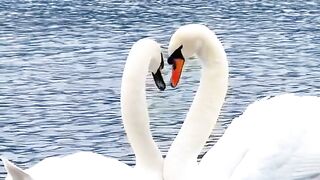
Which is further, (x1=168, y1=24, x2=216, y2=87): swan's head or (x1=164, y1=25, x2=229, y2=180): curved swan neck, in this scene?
(x1=164, y1=25, x2=229, y2=180): curved swan neck

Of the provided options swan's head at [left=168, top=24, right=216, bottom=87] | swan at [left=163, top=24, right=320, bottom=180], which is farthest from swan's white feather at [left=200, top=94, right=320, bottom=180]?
swan's head at [left=168, top=24, right=216, bottom=87]

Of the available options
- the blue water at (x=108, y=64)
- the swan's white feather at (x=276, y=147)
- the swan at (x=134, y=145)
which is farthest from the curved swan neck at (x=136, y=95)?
the blue water at (x=108, y=64)

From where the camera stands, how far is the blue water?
42.5ft

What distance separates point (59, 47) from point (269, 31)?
6.95 meters

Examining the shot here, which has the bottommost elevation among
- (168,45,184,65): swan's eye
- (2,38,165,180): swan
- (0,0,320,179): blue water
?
(0,0,320,179): blue water

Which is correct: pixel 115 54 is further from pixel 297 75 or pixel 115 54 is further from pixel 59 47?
pixel 297 75

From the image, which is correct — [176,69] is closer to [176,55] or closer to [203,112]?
[176,55]

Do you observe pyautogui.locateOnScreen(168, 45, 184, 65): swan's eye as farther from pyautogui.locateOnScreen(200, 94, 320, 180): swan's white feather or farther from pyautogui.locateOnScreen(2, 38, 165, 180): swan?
pyautogui.locateOnScreen(200, 94, 320, 180): swan's white feather

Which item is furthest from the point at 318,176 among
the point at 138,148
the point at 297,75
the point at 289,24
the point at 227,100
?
the point at 289,24

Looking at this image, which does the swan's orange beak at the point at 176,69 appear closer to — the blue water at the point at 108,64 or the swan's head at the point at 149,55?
the swan's head at the point at 149,55

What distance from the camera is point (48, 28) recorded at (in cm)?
3027

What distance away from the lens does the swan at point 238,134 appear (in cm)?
720

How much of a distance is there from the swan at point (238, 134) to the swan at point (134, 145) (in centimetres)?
13

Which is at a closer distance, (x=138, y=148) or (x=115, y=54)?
(x=138, y=148)
